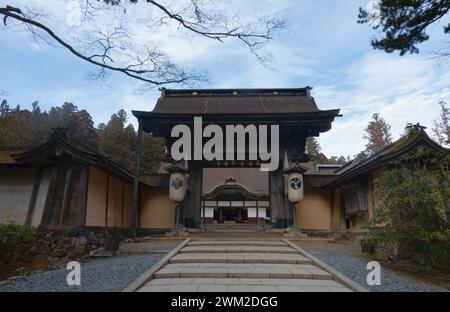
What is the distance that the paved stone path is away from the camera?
543 centimetres

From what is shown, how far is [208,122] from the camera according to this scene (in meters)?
13.1

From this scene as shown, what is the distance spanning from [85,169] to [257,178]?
1944cm

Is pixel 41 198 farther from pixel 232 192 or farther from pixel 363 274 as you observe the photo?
pixel 232 192

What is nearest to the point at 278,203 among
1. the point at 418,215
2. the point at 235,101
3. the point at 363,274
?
the point at 235,101

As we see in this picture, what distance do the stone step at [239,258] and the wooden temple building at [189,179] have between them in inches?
156

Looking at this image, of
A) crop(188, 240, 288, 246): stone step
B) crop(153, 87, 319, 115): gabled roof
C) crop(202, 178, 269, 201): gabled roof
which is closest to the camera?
crop(188, 240, 288, 246): stone step

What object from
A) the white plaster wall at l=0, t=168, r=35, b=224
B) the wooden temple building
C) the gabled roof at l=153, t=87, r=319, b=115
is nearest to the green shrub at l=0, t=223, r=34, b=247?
the wooden temple building

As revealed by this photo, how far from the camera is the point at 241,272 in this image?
6.28 metres

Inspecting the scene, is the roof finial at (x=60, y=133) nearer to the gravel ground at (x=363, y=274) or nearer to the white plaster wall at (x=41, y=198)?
the white plaster wall at (x=41, y=198)

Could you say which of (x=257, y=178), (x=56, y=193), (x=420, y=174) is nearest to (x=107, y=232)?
(x=56, y=193)

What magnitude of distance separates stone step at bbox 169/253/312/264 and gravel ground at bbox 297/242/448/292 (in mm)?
826

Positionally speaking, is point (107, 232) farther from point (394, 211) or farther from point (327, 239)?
point (394, 211)

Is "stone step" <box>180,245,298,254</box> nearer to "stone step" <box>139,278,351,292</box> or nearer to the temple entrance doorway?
"stone step" <box>139,278,351,292</box>

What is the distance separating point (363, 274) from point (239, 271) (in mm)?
2530
